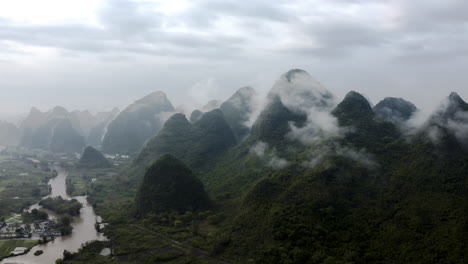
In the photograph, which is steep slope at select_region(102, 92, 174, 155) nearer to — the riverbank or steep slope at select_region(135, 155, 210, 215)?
steep slope at select_region(135, 155, 210, 215)

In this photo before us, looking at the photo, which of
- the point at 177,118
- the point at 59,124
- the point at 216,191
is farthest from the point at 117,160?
the point at 216,191

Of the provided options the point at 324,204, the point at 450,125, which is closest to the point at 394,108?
the point at 450,125

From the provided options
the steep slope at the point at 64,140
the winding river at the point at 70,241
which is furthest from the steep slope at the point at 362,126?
the steep slope at the point at 64,140

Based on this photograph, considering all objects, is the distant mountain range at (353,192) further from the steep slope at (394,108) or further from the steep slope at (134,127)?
the steep slope at (134,127)

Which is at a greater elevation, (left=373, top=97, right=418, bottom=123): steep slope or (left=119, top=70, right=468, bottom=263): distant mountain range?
(left=373, top=97, right=418, bottom=123): steep slope

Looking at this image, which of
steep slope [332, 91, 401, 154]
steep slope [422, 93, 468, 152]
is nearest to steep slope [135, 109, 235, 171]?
steep slope [332, 91, 401, 154]

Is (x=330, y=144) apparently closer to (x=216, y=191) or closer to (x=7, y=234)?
(x=216, y=191)

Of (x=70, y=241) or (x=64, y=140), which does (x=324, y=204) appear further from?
(x=64, y=140)
